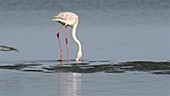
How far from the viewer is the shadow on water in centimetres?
1745

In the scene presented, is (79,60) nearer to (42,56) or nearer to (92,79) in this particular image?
(42,56)

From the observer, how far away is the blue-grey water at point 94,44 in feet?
48.7

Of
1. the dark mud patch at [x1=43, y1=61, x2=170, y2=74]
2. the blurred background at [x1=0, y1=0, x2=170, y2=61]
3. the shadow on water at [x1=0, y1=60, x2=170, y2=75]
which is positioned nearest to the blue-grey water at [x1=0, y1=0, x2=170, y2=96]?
the blurred background at [x1=0, y1=0, x2=170, y2=61]

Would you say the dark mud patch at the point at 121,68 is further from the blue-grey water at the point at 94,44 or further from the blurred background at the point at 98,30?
the blurred background at the point at 98,30

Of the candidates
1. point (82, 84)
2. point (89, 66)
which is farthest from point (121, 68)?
point (82, 84)

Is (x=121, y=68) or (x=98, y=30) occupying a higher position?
(x=98, y=30)

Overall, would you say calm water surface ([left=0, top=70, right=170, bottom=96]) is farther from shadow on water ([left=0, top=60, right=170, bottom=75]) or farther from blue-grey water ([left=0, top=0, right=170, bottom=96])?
shadow on water ([left=0, top=60, right=170, bottom=75])

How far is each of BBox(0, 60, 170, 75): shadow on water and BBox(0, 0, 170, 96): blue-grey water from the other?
0.40 metres

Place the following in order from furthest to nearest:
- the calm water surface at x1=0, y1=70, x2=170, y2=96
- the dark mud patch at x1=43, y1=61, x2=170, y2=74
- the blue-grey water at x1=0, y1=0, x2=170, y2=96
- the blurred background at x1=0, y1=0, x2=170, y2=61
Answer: the blurred background at x1=0, y1=0, x2=170, y2=61 < the dark mud patch at x1=43, y1=61, x2=170, y2=74 < the blue-grey water at x1=0, y1=0, x2=170, y2=96 < the calm water surface at x1=0, y1=70, x2=170, y2=96

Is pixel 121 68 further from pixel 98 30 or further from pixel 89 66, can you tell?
pixel 98 30

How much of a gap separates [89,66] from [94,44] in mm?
4167

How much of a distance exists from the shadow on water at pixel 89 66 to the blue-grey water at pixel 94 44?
40 cm

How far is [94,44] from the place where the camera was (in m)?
22.4

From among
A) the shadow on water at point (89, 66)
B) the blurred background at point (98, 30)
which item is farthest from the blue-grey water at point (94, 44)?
the shadow on water at point (89, 66)
